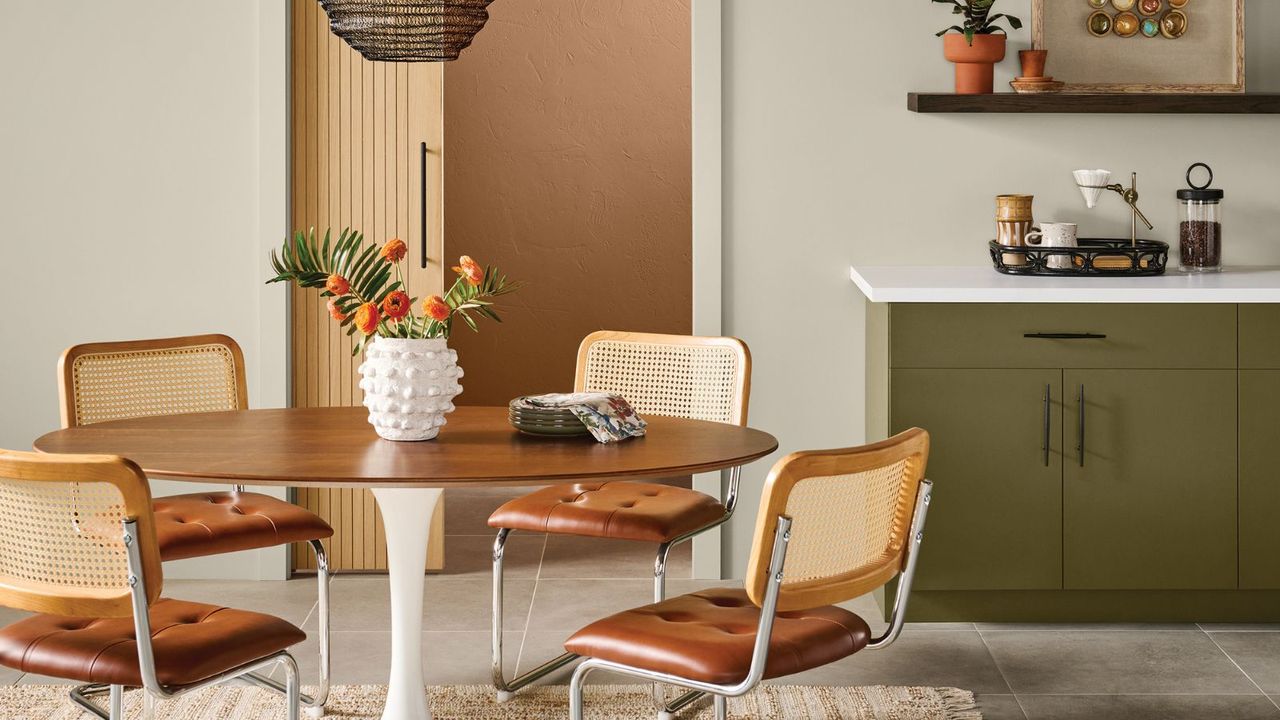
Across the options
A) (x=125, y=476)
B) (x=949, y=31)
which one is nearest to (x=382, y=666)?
(x=125, y=476)

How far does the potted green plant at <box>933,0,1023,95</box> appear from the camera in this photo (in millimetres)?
3852

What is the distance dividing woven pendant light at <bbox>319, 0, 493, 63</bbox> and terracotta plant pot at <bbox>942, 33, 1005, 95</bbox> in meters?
1.81

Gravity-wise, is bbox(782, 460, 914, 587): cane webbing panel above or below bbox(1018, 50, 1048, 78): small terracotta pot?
below

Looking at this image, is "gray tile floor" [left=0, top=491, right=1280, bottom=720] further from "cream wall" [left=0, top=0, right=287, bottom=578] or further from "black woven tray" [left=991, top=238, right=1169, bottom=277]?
"black woven tray" [left=991, top=238, right=1169, bottom=277]

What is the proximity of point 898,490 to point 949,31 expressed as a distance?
212 centimetres

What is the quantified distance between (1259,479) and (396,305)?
2.32 metres

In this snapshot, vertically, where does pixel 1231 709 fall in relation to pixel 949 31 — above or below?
below

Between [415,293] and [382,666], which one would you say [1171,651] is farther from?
[415,293]

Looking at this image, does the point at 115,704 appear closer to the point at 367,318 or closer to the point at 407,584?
the point at 407,584

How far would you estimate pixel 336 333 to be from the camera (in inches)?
164

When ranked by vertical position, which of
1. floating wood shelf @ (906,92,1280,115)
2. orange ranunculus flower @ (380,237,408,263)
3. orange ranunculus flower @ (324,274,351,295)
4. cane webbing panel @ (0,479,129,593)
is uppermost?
floating wood shelf @ (906,92,1280,115)

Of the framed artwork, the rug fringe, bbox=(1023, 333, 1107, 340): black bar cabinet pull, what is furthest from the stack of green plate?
the framed artwork

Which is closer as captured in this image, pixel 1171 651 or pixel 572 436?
pixel 572 436

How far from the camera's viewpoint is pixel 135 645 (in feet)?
7.22
